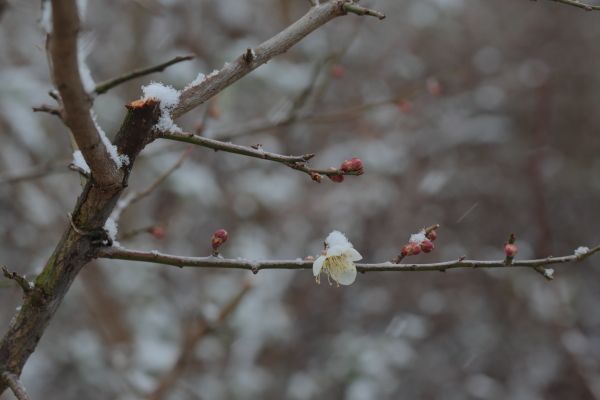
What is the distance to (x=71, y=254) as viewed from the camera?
1165mm

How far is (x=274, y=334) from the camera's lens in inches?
187

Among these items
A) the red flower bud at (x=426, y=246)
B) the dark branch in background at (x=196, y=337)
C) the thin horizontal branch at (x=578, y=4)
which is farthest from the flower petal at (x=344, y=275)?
the dark branch in background at (x=196, y=337)

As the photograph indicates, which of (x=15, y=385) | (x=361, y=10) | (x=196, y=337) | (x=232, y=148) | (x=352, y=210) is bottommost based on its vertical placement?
(x=15, y=385)

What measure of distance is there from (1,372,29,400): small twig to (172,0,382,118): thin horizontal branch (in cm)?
60

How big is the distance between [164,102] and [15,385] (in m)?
0.62

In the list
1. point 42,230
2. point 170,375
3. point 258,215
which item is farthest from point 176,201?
point 170,375

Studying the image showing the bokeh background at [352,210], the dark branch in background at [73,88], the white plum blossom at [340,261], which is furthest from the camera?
the bokeh background at [352,210]

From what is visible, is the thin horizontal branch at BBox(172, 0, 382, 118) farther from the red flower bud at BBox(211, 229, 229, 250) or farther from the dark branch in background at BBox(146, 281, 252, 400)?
the dark branch in background at BBox(146, 281, 252, 400)

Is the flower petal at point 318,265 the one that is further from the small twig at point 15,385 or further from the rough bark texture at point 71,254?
the small twig at point 15,385

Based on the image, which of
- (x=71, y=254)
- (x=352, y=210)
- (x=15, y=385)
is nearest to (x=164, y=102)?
(x=71, y=254)

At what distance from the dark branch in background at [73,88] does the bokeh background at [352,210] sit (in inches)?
114

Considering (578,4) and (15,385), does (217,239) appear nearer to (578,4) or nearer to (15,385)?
(15,385)

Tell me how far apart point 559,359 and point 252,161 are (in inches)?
140

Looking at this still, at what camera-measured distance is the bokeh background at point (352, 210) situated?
447 cm
